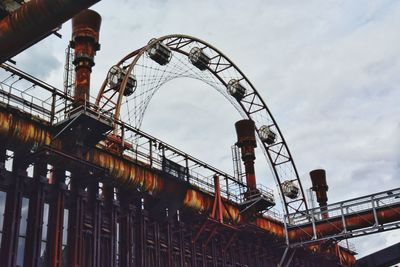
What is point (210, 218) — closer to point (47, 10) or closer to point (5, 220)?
point (5, 220)

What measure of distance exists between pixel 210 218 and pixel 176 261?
413cm

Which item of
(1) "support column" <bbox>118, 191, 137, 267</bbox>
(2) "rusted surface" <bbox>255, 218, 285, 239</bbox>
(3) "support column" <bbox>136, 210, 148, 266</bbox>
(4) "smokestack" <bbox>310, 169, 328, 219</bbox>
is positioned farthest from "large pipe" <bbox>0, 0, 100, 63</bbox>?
(4) "smokestack" <bbox>310, 169, 328, 219</bbox>

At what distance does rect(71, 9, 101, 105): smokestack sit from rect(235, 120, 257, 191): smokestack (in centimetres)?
2071

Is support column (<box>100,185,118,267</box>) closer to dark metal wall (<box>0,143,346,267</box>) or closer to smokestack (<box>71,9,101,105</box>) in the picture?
dark metal wall (<box>0,143,346,267</box>)

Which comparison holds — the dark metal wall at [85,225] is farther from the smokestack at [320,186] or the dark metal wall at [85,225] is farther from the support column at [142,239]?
the smokestack at [320,186]

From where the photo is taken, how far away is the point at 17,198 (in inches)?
1042

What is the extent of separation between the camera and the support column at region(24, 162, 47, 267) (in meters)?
26.0

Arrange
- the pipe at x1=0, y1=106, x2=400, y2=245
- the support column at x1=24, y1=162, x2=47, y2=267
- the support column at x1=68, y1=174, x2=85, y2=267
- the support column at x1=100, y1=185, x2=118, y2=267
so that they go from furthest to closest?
1. the support column at x1=100, y1=185, x2=118, y2=267
2. the support column at x1=68, y1=174, x2=85, y2=267
3. the pipe at x1=0, y1=106, x2=400, y2=245
4. the support column at x1=24, y1=162, x2=47, y2=267

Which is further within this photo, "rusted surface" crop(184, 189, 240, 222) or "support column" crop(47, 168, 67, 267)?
"rusted surface" crop(184, 189, 240, 222)

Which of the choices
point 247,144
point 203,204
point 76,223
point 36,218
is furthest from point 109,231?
point 247,144

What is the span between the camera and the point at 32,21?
1636 cm

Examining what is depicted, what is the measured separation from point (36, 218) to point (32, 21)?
1338 centimetres

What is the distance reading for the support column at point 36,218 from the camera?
26.0 meters

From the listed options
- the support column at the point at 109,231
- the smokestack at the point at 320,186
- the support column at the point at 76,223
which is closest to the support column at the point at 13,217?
the support column at the point at 76,223
